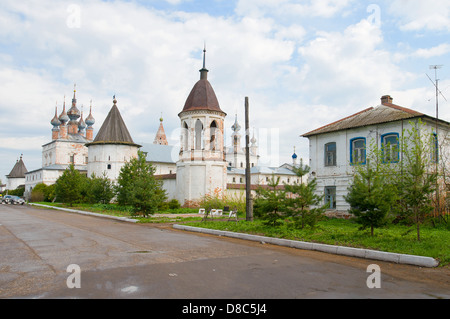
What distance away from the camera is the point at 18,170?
99.0 meters

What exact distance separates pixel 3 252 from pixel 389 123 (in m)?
18.9

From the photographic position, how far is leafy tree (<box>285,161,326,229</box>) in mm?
13039

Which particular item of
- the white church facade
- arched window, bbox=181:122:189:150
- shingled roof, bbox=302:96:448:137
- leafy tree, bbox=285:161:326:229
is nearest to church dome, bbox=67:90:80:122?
the white church facade

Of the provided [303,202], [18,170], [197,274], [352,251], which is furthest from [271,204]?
[18,170]

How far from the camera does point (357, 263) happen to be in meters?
8.74

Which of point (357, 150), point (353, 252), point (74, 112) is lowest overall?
point (353, 252)

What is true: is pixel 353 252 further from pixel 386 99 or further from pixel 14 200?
pixel 14 200

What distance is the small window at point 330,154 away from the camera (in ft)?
75.8

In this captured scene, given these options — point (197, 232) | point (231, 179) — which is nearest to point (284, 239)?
point (197, 232)

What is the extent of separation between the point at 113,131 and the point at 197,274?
160 ft

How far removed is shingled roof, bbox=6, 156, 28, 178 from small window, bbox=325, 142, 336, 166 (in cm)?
9646

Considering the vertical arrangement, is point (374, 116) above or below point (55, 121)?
below

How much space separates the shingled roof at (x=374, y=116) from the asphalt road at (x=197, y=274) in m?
12.8
